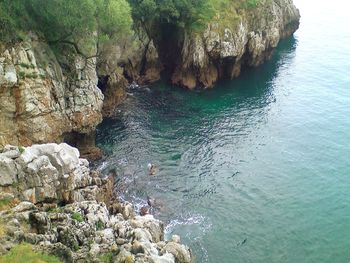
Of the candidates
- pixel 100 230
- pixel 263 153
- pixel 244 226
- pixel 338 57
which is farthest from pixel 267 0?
pixel 100 230

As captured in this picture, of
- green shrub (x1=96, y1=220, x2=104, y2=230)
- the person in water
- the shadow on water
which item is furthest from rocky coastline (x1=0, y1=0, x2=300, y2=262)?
the person in water

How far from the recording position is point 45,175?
42219mm

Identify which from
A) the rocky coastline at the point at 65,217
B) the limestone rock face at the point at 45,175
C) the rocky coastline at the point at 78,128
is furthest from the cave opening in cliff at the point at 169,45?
the limestone rock face at the point at 45,175

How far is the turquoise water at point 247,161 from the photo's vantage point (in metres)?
51.8

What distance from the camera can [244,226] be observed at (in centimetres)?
5338

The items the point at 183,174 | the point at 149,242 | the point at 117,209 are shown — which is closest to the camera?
the point at 149,242

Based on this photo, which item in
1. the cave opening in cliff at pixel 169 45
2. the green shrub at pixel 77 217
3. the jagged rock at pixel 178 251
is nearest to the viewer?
the green shrub at pixel 77 217

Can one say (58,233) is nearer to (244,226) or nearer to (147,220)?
(147,220)

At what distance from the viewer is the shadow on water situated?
57.9 m

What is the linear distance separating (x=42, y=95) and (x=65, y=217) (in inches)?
853

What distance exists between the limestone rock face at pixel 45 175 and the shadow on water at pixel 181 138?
10924 mm

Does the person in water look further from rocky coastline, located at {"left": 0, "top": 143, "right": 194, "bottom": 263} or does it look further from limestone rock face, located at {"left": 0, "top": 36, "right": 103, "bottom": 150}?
rocky coastline, located at {"left": 0, "top": 143, "right": 194, "bottom": 263}

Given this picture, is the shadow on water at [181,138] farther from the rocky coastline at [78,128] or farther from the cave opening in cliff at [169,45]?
the cave opening in cliff at [169,45]

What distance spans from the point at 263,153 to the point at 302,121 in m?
14.4
